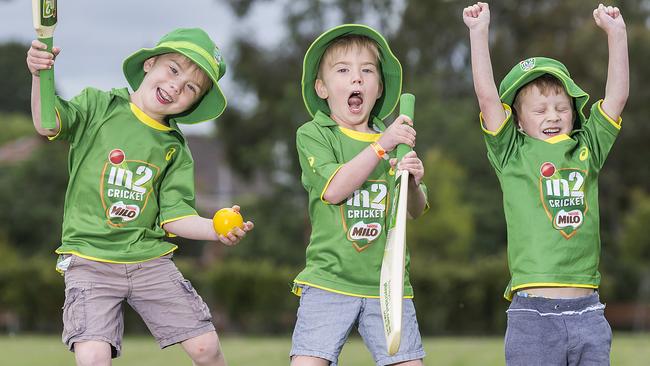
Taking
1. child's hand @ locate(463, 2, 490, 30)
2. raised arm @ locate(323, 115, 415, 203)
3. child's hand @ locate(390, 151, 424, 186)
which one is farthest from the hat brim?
child's hand @ locate(463, 2, 490, 30)

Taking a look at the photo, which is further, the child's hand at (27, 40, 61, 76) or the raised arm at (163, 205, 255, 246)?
the raised arm at (163, 205, 255, 246)

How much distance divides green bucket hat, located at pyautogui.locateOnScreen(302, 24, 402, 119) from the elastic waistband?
1.23 metres

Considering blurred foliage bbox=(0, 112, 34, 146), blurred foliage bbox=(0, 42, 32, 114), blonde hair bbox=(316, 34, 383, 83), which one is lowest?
blonde hair bbox=(316, 34, 383, 83)

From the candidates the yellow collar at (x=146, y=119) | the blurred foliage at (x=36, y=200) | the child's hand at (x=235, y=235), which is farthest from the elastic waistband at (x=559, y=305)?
the blurred foliage at (x=36, y=200)

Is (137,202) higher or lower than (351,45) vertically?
lower

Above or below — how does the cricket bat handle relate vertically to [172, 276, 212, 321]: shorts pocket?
above

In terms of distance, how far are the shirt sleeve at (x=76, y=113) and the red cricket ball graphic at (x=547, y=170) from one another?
2253 mm

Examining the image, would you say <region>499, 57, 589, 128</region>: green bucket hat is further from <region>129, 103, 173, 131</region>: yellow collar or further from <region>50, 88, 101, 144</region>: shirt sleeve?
<region>50, 88, 101, 144</region>: shirt sleeve

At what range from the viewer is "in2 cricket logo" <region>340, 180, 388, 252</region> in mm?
4969

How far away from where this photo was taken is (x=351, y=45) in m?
5.20

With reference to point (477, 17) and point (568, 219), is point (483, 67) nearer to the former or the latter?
point (477, 17)

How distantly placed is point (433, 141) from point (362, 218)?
81.0 feet

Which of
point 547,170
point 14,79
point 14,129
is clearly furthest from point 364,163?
point 14,79

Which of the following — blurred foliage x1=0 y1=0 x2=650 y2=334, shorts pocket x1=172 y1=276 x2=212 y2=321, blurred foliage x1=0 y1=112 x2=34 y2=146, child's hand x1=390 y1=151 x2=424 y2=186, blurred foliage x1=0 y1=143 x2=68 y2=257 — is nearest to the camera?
child's hand x1=390 y1=151 x2=424 y2=186
